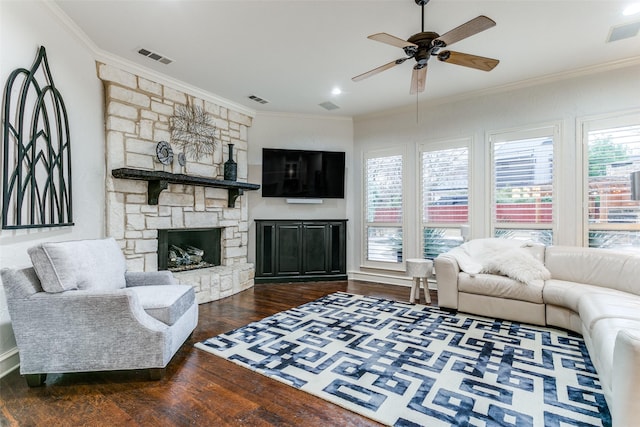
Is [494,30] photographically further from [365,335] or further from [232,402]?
[232,402]

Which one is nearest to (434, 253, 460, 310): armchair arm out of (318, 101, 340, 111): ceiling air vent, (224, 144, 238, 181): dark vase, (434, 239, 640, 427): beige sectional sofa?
(434, 239, 640, 427): beige sectional sofa

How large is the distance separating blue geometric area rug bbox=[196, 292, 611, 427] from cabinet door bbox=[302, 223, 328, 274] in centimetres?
182

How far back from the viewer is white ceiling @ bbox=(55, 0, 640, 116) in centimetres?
259

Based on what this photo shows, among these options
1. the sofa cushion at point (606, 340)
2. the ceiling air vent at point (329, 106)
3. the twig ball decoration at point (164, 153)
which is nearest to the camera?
the sofa cushion at point (606, 340)

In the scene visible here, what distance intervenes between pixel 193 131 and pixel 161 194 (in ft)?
3.27

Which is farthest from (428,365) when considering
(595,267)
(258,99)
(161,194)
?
(258,99)

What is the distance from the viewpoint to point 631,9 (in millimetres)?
2611

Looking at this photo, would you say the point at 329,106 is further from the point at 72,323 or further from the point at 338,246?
the point at 72,323

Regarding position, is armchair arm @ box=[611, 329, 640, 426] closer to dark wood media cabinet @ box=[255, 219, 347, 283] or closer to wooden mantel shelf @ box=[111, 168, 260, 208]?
wooden mantel shelf @ box=[111, 168, 260, 208]

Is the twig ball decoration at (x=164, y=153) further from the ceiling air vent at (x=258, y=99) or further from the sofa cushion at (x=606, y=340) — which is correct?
the sofa cushion at (x=606, y=340)

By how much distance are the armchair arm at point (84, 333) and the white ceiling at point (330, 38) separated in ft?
7.70

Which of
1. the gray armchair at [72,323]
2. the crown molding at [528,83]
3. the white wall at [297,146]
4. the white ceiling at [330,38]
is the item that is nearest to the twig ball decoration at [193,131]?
the white ceiling at [330,38]

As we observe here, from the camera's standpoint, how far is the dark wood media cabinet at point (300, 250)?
5199 mm

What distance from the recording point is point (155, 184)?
146 inches
